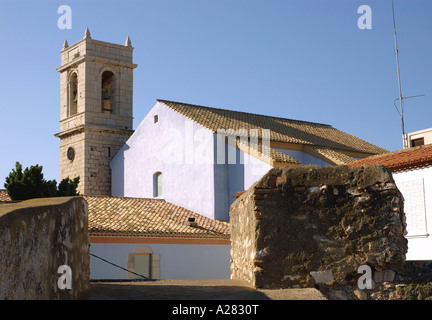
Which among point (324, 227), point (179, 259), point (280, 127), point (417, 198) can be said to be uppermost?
point (280, 127)

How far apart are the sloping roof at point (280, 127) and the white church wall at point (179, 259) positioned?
19.0 feet

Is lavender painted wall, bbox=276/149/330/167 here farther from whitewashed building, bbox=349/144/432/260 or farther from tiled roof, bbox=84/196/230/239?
whitewashed building, bbox=349/144/432/260

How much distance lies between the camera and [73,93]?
35.8 meters

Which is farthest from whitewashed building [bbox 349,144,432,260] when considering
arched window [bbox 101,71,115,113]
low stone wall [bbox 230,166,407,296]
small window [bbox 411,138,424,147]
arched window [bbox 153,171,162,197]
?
arched window [bbox 101,71,115,113]

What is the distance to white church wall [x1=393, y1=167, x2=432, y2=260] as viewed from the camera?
1408 centimetres

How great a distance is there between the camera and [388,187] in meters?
6.29

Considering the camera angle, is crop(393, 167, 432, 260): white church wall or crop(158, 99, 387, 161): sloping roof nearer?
crop(393, 167, 432, 260): white church wall

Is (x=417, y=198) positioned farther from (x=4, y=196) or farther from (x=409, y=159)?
(x=4, y=196)

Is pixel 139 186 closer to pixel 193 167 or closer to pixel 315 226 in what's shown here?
pixel 193 167

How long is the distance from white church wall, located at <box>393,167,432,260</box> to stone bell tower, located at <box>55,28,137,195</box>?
70.6 ft

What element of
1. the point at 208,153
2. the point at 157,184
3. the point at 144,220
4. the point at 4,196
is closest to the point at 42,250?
the point at 144,220

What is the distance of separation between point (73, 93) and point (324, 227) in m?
31.4
